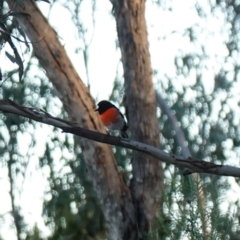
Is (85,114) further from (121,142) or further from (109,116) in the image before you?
(121,142)

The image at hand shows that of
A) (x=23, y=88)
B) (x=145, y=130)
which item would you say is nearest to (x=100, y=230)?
(x=23, y=88)

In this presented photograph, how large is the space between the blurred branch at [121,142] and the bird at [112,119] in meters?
2.81

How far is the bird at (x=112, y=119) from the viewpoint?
600cm

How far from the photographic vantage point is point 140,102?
648 centimetres

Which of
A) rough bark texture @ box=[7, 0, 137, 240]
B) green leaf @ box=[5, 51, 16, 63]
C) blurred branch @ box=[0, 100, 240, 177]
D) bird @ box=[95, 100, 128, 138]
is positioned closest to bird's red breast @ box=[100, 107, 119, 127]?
bird @ box=[95, 100, 128, 138]

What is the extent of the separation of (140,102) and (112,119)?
1.75 feet

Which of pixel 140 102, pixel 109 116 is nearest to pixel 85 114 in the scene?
pixel 109 116

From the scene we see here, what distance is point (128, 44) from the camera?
650 cm

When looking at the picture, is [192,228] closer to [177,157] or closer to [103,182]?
[177,157]

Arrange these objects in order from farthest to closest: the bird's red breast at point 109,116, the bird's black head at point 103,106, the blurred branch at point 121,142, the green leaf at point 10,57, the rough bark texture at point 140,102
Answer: the rough bark texture at point 140,102, the bird's black head at point 103,106, the bird's red breast at point 109,116, the green leaf at point 10,57, the blurred branch at point 121,142

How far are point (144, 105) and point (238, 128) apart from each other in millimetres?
3106

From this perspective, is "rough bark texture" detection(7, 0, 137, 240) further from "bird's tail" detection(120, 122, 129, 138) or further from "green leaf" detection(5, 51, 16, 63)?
"green leaf" detection(5, 51, 16, 63)

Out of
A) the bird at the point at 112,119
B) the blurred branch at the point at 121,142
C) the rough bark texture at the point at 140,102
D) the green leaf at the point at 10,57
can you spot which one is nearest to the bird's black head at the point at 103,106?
the bird at the point at 112,119

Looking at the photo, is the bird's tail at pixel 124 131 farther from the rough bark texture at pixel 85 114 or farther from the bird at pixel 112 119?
the rough bark texture at pixel 85 114
